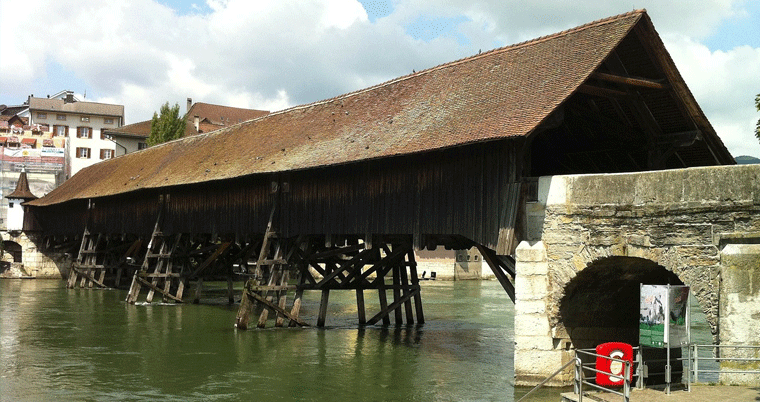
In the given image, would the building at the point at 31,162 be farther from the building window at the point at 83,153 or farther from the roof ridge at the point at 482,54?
the roof ridge at the point at 482,54

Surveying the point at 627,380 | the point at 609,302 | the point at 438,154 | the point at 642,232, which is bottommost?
the point at 627,380

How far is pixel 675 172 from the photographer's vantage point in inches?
442

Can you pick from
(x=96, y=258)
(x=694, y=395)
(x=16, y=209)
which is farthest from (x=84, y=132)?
(x=694, y=395)

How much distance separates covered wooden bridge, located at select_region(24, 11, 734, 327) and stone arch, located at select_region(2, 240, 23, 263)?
2056 centimetres

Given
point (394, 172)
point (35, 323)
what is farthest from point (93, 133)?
point (394, 172)

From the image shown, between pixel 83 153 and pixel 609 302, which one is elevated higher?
pixel 83 153

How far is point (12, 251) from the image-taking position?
146 feet

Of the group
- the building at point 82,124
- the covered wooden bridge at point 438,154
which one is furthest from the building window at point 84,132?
the covered wooden bridge at point 438,154

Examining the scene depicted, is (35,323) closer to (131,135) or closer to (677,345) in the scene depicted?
(677,345)

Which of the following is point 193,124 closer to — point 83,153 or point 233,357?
point 83,153

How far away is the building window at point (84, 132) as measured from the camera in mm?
62281

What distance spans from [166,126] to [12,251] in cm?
1397

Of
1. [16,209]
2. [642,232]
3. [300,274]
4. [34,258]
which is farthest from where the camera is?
[16,209]

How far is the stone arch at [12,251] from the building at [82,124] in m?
16.2
